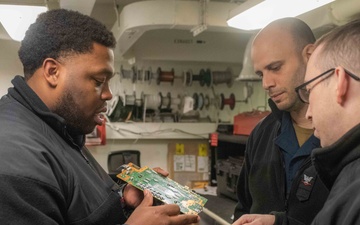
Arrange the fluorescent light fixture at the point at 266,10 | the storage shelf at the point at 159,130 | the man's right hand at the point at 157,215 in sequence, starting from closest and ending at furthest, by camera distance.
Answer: the man's right hand at the point at 157,215 < the fluorescent light fixture at the point at 266,10 < the storage shelf at the point at 159,130

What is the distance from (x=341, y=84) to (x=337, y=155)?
18 cm

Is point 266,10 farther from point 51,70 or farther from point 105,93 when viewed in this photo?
point 51,70

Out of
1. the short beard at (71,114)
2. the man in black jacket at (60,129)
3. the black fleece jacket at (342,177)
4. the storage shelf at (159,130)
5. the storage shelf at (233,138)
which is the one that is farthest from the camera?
the storage shelf at (159,130)

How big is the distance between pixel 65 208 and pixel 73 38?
21.4 inches

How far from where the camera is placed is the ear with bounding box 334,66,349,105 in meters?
0.81

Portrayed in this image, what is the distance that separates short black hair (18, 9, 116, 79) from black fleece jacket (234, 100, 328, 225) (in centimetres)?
92

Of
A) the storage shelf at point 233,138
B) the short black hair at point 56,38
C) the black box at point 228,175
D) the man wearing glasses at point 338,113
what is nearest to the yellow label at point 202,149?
the storage shelf at point 233,138

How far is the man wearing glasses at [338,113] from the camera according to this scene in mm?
759

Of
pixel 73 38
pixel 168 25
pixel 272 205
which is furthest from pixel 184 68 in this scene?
pixel 73 38

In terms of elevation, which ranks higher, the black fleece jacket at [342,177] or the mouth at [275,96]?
the mouth at [275,96]

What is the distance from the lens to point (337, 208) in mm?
742

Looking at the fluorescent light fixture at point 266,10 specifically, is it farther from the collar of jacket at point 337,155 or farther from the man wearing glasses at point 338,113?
the collar of jacket at point 337,155

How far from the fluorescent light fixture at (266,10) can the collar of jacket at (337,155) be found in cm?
100

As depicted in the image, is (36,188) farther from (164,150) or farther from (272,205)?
(164,150)
